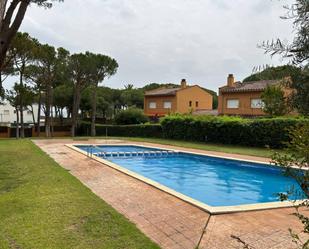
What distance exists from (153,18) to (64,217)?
1346cm

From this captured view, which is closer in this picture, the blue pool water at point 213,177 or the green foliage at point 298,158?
the green foliage at point 298,158

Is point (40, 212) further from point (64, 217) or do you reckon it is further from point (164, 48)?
point (164, 48)

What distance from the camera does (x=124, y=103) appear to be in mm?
56250

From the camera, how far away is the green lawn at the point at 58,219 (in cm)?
485

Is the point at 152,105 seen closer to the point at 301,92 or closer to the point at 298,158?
the point at 301,92

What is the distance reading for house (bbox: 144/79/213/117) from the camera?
48.2 metres

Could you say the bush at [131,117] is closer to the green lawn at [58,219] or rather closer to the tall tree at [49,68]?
the tall tree at [49,68]

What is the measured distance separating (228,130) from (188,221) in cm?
1756

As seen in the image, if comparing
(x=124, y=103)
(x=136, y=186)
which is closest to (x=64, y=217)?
(x=136, y=186)

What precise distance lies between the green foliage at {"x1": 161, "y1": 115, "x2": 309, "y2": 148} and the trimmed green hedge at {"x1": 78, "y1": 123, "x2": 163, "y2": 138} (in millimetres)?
1749

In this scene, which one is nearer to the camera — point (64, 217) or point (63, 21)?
point (64, 217)

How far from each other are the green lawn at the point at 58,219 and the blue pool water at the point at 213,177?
4.68 metres

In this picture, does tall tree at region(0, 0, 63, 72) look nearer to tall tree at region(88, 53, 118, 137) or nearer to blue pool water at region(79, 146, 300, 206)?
blue pool water at region(79, 146, 300, 206)

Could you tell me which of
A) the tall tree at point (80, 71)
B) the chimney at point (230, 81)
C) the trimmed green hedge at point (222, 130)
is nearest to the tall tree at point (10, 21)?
the trimmed green hedge at point (222, 130)
